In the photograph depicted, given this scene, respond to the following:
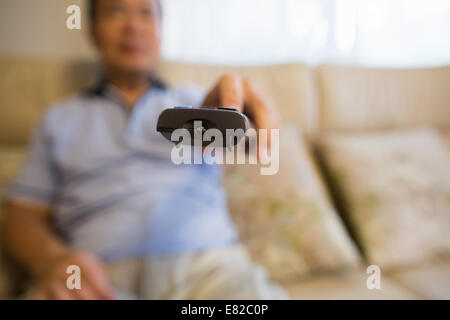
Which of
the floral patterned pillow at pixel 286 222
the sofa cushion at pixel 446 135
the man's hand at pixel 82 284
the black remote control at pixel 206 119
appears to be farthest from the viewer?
the sofa cushion at pixel 446 135

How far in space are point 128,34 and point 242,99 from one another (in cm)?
37

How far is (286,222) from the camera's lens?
0.64 m

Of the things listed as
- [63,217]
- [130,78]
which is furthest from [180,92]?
[63,217]

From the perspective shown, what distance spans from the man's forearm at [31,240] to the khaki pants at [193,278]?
0.11 metres

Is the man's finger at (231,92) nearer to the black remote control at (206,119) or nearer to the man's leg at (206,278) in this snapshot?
the black remote control at (206,119)

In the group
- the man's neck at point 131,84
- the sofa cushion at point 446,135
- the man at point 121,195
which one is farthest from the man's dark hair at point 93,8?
the sofa cushion at point 446,135

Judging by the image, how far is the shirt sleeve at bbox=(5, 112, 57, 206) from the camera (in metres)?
0.59

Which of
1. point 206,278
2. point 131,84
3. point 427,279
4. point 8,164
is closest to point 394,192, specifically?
point 427,279

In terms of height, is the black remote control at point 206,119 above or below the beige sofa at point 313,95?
below

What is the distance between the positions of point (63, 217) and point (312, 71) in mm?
599

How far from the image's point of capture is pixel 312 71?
78 centimetres

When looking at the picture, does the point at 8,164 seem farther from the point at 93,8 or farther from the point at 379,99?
the point at 379,99

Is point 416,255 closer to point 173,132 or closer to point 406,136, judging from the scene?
point 406,136

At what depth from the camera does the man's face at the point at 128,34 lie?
51 centimetres
